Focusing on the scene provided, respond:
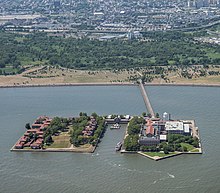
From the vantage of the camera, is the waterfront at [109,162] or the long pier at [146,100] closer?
the waterfront at [109,162]

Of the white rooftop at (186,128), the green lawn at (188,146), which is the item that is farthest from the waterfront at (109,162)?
the white rooftop at (186,128)

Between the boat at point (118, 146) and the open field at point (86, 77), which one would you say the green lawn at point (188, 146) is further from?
the open field at point (86, 77)

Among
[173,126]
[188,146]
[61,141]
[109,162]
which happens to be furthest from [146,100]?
[109,162]

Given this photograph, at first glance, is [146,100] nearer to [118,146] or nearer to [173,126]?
[173,126]

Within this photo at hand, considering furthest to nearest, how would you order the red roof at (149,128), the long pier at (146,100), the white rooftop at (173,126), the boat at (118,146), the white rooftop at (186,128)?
the long pier at (146,100) < the white rooftop at (173,126) < the white rooftop at (186,128) < the red roof at (149,128) < the boat at (118,146)

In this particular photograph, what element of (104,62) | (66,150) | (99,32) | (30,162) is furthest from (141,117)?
(99,32)

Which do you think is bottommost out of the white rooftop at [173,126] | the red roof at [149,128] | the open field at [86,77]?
the open field at [86,77]

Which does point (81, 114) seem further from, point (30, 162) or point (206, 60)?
point (206, 60)

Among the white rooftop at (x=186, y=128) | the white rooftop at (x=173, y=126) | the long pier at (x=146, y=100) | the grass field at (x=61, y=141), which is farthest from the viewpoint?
the long pier at (x=146, y=100)
